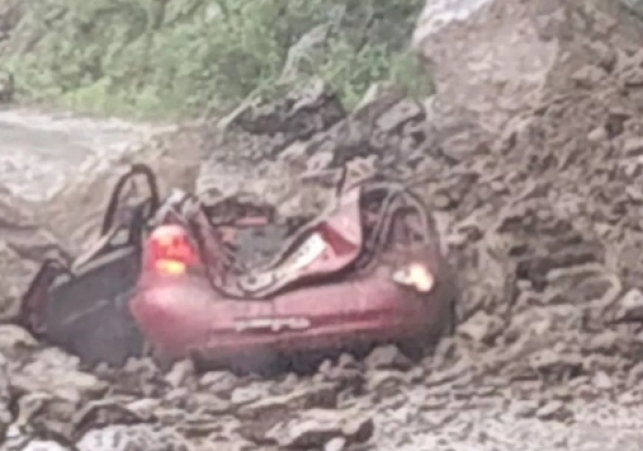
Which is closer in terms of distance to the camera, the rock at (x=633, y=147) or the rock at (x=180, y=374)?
the rock at (x=180, y=374)

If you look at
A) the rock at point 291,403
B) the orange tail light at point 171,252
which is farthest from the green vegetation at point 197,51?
the rock at point 291,403

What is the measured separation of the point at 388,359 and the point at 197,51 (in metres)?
0.47

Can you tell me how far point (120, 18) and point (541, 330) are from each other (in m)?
0.68

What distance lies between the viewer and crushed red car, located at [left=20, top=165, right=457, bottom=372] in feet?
6.15

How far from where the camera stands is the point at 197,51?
1.94m

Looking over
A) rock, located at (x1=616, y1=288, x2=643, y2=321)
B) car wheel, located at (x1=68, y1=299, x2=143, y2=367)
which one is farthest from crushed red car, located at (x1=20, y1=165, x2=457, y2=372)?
rock, located at (x1=616, y1=288, x2=643, y2=321)

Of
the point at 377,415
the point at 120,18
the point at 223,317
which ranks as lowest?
the point at 377,415

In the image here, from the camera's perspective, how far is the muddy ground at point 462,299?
6.11 ft

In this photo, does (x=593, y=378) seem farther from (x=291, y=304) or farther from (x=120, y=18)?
(x=120, y=18)

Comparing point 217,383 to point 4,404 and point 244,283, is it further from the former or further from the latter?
point 4,404

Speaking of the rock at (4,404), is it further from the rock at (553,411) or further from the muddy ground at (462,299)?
the rock at (553,411)

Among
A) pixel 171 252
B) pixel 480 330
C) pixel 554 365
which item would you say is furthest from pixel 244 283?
pixel 554 365

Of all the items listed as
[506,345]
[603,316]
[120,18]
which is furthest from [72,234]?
[603,316]

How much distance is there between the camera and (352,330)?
6.22 feet
